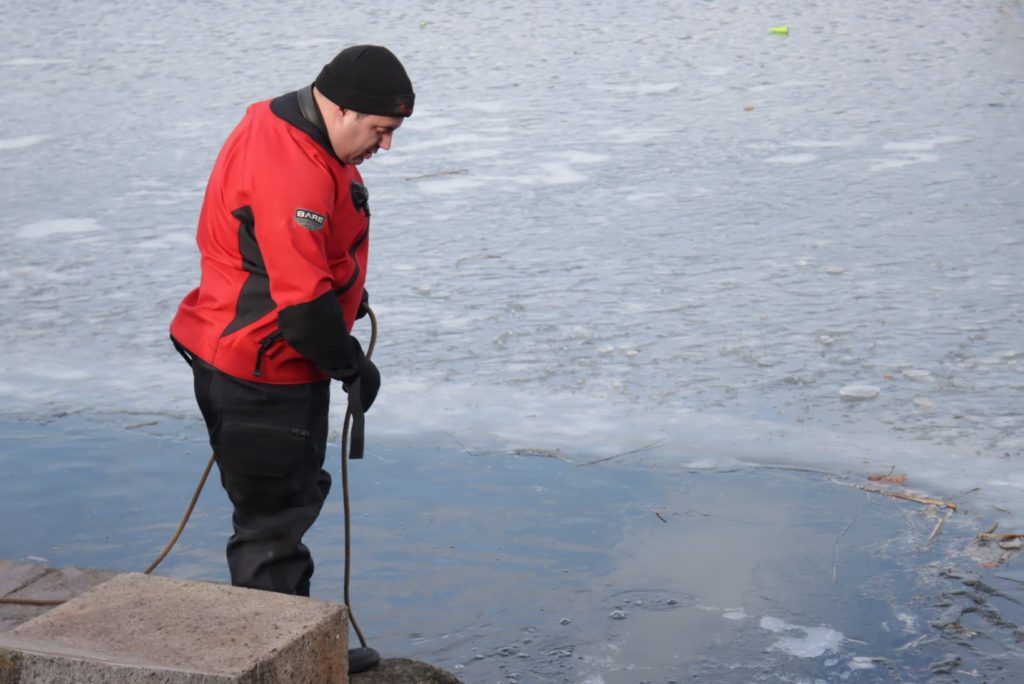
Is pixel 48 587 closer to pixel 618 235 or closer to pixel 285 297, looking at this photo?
pixel 285 297

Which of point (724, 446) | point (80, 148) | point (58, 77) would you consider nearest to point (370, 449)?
point (724, 446)

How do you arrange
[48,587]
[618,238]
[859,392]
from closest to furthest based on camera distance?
[48,587] < [859,392] < [618,238]

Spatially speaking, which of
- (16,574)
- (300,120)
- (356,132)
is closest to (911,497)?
(356,132)

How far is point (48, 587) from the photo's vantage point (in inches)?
151

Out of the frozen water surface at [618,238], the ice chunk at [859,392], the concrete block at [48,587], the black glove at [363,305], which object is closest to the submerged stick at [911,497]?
the frozen water surface at [618,238]

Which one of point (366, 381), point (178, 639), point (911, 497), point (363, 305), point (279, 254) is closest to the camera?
point (178, 639)

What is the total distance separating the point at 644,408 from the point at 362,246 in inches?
89.7

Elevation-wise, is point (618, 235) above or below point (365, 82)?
below

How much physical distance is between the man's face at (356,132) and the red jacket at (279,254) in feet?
0.09

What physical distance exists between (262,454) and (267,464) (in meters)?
0.03

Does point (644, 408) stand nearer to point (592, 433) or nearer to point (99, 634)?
point (592, 433)

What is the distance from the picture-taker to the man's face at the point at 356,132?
3.14m

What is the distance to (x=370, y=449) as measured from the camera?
523 cm

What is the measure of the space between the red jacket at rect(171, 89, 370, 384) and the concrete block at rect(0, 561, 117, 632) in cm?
90
